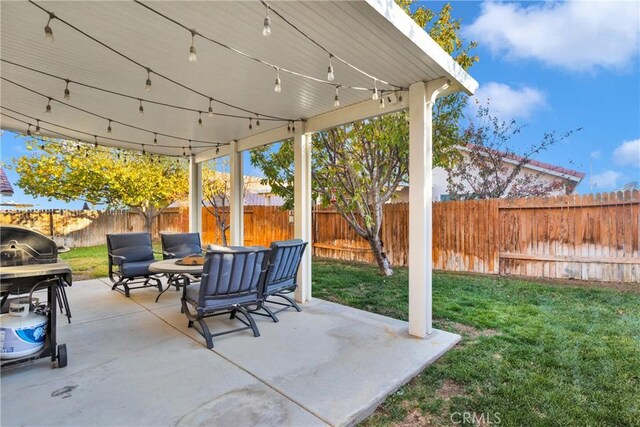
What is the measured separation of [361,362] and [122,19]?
3182 millimetres

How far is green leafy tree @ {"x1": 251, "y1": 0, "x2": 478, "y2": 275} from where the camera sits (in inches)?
217

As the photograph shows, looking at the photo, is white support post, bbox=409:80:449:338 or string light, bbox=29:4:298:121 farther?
white support post, bbox=409:80:449:338

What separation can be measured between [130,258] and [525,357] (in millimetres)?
5457

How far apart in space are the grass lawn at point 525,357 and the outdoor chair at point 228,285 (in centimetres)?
163

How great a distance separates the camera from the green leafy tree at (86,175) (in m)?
9.02

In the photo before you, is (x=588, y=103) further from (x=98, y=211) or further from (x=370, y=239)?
(x=98, y=211)

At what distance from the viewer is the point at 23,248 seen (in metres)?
2.74

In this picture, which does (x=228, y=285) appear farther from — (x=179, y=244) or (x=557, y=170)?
(x=557, y=170)

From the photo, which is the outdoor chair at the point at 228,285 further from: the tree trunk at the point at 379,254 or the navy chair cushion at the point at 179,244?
the tree trunk at the point at 379,254

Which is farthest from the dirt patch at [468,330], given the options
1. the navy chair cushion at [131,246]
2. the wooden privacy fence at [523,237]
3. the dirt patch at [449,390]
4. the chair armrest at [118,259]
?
the navy chair cushion at [131,246]

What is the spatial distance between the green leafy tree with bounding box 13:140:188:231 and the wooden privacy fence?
15.3 feet

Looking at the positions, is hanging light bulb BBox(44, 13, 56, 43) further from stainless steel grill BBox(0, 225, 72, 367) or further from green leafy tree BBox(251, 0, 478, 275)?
green leafy tree BBox(251, 0, 478, 275)

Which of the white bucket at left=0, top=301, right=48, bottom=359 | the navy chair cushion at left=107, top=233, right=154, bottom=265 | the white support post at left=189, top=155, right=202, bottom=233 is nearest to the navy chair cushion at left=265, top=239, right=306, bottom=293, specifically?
the white bucket at left=0, top=301, right=48, bottom=359

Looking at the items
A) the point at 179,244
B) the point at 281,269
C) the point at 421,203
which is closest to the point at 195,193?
the point at 179,244
